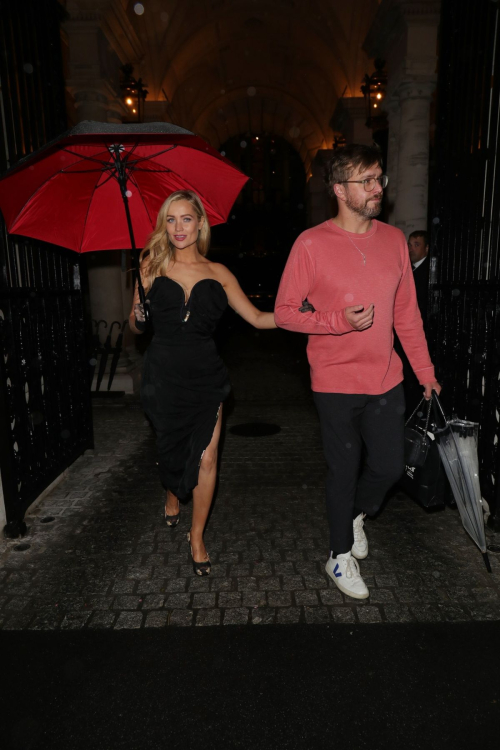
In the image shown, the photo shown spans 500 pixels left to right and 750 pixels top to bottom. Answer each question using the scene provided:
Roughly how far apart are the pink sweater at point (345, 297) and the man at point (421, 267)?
2.65m

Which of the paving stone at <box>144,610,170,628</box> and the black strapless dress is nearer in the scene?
the paving stone at <box>144,610,170,628</box>

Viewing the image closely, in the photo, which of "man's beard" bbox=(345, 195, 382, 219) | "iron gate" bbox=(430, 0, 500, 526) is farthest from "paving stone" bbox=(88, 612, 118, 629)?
"iron gate" bbox=(430, 0, 500, 526)

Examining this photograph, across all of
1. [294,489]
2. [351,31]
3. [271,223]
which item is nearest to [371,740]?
[294,489]

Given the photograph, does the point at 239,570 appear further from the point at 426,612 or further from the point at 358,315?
the point at 358,315

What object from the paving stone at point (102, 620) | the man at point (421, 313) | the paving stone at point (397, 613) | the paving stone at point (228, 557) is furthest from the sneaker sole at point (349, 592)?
the man at point (421, 313)

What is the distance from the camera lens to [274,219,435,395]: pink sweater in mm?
3045

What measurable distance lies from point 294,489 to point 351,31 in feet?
49.2

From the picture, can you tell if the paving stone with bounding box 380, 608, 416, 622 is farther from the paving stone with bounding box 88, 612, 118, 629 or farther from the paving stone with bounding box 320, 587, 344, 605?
the paving stone with bounding box 88, 612, 118, 629

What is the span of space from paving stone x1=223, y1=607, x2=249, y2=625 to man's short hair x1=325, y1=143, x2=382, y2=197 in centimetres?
242

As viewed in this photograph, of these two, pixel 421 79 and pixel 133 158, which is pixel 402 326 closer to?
pixel 133 158

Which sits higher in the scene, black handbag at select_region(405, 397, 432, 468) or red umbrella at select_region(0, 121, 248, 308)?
red umbrella at select_region(0, 121, 248, 308)

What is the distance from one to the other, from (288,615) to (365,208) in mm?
2253

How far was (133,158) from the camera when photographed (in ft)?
12.4

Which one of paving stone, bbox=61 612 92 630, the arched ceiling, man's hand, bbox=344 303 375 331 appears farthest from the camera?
the arched ceiling
